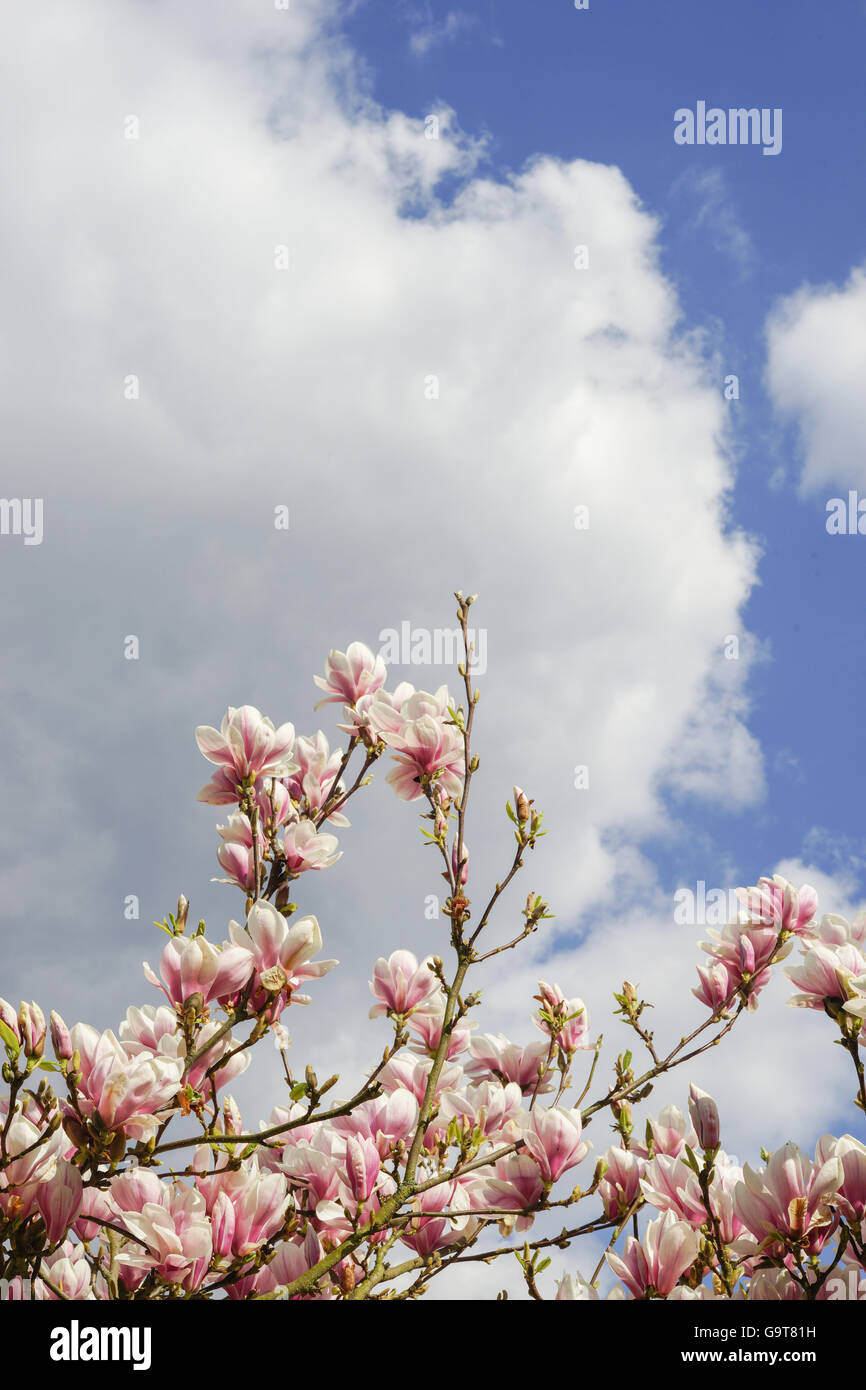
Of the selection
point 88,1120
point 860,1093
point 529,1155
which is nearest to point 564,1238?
point 529,1155

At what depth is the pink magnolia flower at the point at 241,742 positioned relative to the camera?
3184 mm

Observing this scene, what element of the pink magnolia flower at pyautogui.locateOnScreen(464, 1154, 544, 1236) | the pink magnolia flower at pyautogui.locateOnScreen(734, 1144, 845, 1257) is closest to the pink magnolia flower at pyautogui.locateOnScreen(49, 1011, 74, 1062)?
the pink magnolia flower at pyautogui.locateOnScreen(464, 1154, 544, 1236)

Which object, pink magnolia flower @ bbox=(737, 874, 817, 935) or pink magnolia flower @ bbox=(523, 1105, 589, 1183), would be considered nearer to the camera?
pink magnolia flower @ bbox=(523, 1105, 589, 1183)

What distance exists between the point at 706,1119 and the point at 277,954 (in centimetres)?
143

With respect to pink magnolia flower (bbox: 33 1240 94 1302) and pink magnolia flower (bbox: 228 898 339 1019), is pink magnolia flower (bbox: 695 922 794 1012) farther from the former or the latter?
pink magnolia flower (bbox: 33 1240 94 1302)

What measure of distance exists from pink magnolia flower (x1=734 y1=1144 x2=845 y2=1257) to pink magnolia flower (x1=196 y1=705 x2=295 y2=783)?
1.88m

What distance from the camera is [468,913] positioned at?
2.83 metres

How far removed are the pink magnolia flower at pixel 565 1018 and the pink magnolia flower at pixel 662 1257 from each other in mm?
745

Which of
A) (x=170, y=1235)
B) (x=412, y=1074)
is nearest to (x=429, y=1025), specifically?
(x=412, y=1074)

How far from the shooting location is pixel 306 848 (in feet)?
10.0

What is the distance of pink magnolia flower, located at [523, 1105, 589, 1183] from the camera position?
270 cm

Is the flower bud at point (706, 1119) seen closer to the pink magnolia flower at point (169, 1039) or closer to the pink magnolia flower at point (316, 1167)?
the pink magnolia flower at point (316, 1167)
